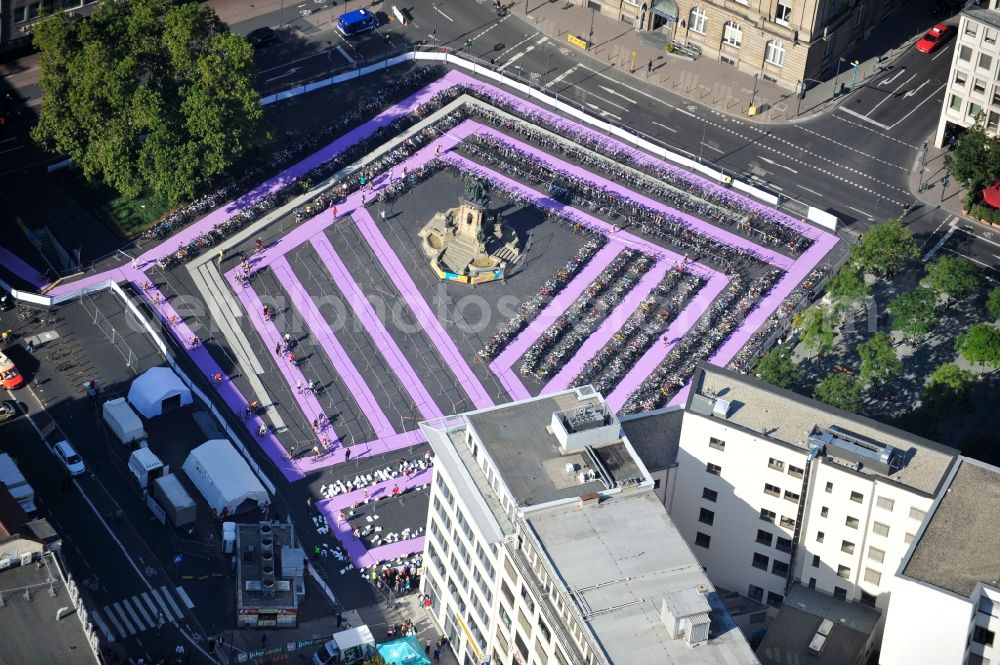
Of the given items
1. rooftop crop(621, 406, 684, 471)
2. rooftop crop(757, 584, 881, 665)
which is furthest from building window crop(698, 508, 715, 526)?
rooftop crop(757, 584, 881, 665)

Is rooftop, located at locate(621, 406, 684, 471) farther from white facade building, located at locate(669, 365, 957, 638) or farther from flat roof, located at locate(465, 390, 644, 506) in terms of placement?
flat roof, located at locate(465, 390, 644, 506)

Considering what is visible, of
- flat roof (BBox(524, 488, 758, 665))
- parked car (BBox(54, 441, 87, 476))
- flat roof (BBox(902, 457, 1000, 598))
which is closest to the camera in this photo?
flat roof (BBox(524, 488, 758, 665))

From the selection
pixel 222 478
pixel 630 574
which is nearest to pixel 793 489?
pixel 630 574

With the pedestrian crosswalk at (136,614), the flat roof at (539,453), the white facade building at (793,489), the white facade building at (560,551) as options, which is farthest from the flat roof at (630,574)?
the pedestrian crosswalk at (136,614)

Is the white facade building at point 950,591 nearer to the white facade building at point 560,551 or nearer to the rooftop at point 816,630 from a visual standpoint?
the rooftop at point 816,630

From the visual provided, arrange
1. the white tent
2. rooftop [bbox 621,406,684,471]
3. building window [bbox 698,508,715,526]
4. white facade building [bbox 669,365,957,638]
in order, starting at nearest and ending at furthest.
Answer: white facade building [bbox 669,365,957,638]
rooftop [bbox 621,406,684,471]
building window [bbox 698,508,715,526]
the white tent

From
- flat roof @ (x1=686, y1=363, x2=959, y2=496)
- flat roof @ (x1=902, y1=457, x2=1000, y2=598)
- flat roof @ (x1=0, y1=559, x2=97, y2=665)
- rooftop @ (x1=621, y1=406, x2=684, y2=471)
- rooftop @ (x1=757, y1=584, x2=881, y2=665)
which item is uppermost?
flat roof @ (x1=686, y1=363, x2=959, y2=496)

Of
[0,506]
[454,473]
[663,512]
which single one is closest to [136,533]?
[0,506]
